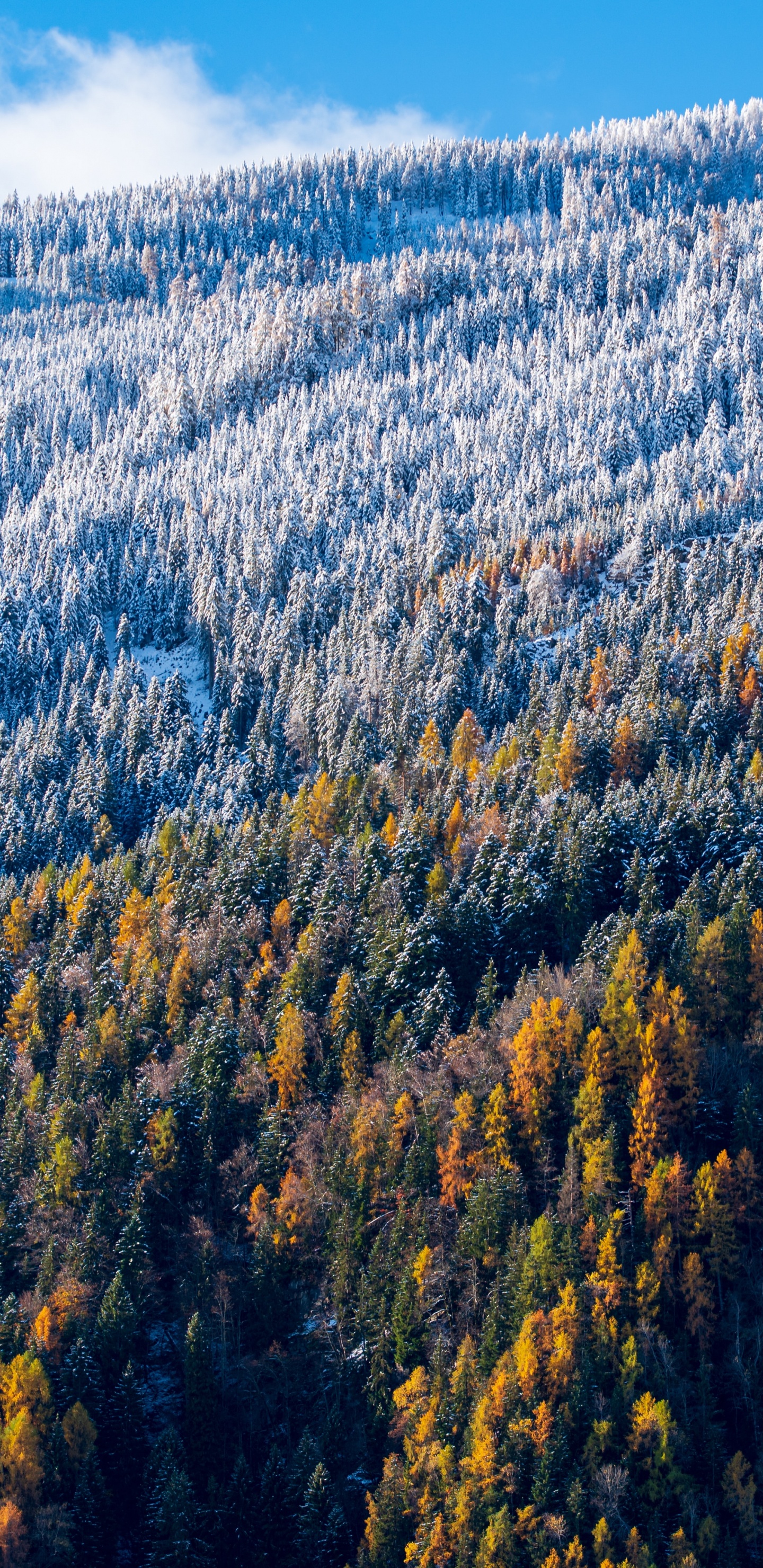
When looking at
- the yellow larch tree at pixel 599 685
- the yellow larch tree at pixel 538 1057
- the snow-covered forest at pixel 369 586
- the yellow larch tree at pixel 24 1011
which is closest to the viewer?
the yellow larch tree at pixel 538 1057

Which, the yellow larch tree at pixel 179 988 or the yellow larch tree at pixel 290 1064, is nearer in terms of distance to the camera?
the yellow larch tree at pixel 290 1064

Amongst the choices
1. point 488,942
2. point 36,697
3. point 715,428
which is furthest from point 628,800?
point 715,428

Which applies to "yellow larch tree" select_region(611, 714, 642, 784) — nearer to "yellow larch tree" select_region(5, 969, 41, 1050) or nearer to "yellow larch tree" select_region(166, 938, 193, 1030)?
"yellow larch tree" select_region(166, 938, 193, 1030)

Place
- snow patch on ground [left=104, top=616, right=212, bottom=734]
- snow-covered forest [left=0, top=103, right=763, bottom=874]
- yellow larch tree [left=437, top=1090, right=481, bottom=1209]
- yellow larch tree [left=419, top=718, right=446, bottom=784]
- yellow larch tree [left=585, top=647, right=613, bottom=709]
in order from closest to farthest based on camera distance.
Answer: yellow larch tree [left=437, top=1090, right=481, bottom=1209], yellow larch tree [left=419, top=718, right=446, bottom=784], yellow larch tree [left=585, top=647, right=613, bottom=709], snow-covered forest [left=0, top=103, right=763, bottom=874], snow patch on ground [left=104, top=616, right=212, bottom=734]

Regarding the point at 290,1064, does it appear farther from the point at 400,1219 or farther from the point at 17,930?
the point at 17,930

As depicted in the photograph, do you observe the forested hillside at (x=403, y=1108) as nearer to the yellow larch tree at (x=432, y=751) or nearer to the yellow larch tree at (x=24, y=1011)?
the yellow larch tree at (x=24, y=1011)

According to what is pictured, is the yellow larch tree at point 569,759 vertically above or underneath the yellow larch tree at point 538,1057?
above

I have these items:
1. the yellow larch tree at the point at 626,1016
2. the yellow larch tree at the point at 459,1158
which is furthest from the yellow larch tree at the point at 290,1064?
the yellow larch tree at the point at 626,1016

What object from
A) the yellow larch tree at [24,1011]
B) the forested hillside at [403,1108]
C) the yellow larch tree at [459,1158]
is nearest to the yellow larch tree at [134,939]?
the forested hillside at [403,1108]

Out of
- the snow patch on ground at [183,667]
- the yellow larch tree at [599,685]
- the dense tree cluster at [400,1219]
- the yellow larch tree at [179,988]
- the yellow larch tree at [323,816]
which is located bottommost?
the dense tree cluster at [400,1219]

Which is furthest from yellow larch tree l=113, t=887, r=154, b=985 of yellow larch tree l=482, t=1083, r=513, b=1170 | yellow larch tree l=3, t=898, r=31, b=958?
yellow larch tree l=482, t=1083, r=513, b=1170

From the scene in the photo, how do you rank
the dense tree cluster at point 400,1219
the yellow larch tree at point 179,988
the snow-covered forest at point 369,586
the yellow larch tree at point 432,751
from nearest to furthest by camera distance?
the dense tree cluster at point 400,1219, the yellow larch tree at point 179,988, the yellow larch tree at point 432,751, the snow-covered forest at point 369,586

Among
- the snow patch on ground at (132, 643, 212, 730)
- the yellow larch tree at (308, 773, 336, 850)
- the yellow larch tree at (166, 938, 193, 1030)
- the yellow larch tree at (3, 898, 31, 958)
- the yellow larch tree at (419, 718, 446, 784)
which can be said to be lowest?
the yellow larch tree at (166, 938, 193, 1030)

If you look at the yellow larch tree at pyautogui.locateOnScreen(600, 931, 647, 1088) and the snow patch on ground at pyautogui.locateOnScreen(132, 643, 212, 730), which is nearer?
the yellow larch tree at pyautogui.locateOnScreen(600, 931, 647, 1088)
